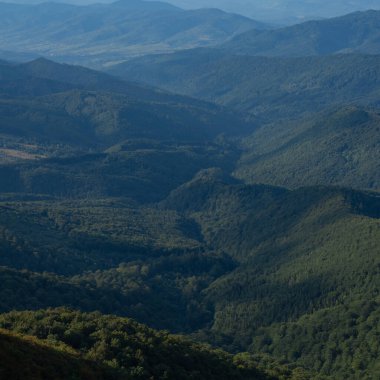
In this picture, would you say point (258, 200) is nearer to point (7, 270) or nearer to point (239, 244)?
point (239, 244)

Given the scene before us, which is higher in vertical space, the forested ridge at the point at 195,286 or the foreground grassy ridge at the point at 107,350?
the foreground grassy ridge at the point at 107,350

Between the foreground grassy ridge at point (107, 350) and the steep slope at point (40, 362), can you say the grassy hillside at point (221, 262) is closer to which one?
the foreground grassy ridge at point (107, 350)

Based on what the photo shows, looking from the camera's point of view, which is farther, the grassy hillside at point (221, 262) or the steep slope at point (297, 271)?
Answer: the grassy hillside at point (221, 262)

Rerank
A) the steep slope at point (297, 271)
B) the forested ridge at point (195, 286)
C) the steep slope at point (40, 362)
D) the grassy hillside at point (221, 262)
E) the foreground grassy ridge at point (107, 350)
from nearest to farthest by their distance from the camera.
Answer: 1. the steep slope at point (40, 362)
2. the foreground grassy ridge at point (107, 350)
3. the forested ridge at point (195, 286)
4. the steep slope at point (297, 271)
5. the grassy hillside at point (221, 262)

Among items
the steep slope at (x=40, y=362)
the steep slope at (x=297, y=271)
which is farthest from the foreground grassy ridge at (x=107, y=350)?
the steep slope at (x=297, y=271)

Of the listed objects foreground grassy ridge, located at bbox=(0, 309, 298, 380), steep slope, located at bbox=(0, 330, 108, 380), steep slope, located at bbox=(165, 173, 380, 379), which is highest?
steep slope, located at bbox=(0, 330, 108, 380)

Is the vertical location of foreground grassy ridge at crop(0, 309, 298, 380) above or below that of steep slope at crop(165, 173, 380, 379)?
above

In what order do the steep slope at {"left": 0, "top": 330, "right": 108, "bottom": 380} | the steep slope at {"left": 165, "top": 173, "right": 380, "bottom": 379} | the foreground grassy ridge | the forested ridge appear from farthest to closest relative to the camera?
1. the steep slope at {"left": 165, "top": 173, "right": 380, "bottom": 379}
2. the forested ridge
3. the foreground grassy ridge
4. the steep slope at {"left": 0, "top": 330, "right": 108, "bottom": 380}

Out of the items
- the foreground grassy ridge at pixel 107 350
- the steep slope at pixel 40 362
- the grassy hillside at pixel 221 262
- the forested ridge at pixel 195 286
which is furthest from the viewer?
the grassy hillside at pixel 221 262

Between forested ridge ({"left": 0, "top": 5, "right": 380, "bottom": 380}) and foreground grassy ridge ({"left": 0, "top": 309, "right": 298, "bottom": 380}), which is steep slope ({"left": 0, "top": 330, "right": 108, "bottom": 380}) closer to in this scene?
foreground grassy ridge ({"left": 0, "top": 309, "right": 298, "bottom": 380})

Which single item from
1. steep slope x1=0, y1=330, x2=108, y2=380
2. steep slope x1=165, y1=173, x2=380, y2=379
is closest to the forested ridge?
steep slope x1=0, y1=330, x2=108, y2=380

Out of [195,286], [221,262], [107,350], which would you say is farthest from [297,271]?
[107,350]
